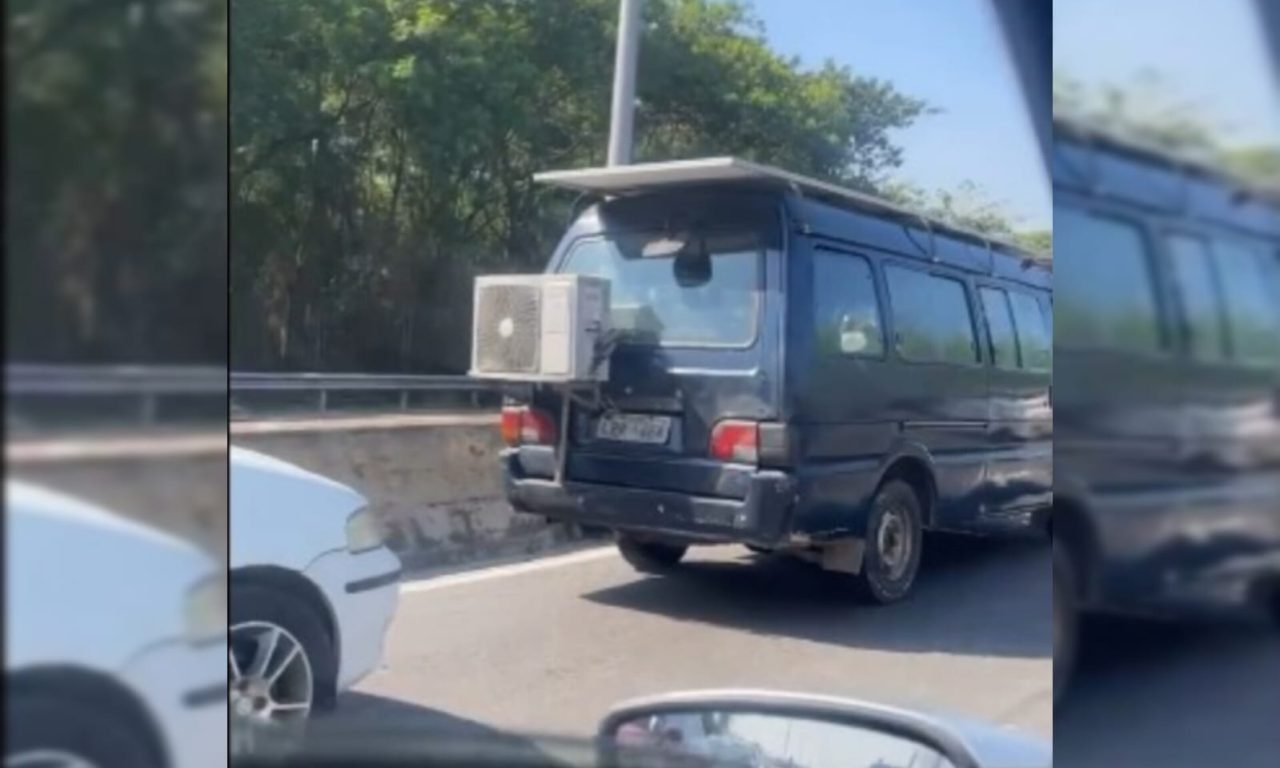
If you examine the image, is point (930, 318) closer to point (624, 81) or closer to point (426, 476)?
point (624, 81)

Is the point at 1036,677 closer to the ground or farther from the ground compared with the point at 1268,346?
closer to the ground

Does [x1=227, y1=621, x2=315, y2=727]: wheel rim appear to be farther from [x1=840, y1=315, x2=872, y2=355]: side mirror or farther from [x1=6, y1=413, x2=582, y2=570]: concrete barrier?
[x1=840, y1=315, x2=872, y2=355]: side mirror

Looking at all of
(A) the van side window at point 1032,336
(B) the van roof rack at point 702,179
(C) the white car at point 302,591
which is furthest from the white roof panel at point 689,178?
(C) the white car at point 302,591

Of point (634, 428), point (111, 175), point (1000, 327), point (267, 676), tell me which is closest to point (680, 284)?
point (634, 428)

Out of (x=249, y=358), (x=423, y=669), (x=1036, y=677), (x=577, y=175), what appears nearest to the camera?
(x=249, y=358)

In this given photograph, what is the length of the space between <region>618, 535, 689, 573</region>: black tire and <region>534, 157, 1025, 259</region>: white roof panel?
0.41 m

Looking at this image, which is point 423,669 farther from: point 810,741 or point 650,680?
point 810,741

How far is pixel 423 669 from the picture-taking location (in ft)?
4.92

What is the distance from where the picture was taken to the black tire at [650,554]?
1641mm

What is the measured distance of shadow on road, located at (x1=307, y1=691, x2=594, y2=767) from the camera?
1.44 m

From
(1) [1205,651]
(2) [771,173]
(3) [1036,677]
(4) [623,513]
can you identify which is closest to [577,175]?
(2) [771,173]

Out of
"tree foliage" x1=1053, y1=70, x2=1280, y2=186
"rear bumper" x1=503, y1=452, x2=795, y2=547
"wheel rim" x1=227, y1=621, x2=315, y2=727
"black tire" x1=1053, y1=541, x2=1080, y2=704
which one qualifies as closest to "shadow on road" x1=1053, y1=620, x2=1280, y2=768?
"black tire" x1=1053, y1=541, x2=1080, y2=704

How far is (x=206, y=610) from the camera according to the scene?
1.21 metres

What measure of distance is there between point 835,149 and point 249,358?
0.76 metres
